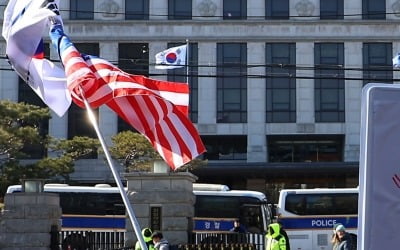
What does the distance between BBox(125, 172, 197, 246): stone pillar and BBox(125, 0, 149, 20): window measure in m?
38.9

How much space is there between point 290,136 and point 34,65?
49370mm

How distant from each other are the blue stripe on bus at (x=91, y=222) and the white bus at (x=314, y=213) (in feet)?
22.0

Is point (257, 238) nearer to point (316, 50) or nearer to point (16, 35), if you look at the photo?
point (16, 35)

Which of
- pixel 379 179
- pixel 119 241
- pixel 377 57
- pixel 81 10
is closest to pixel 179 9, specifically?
pixel 81 10

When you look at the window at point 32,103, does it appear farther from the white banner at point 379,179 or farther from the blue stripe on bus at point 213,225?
the white banner at point 379,179

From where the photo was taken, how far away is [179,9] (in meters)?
59.6

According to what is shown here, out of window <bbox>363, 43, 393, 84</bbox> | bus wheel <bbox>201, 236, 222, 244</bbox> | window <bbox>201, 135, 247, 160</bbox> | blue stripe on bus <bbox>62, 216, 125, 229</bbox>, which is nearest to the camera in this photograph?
bus wheel <bbox>201, 236, 222, 244</bbox>

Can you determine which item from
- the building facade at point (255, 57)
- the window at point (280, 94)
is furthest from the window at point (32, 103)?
the window at point (280, 94)

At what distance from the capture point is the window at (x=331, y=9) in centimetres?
5925

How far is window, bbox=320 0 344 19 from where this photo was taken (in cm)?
5925

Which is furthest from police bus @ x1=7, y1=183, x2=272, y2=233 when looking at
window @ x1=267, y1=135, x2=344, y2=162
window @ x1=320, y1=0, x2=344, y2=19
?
window @ x1=320, y1=0, x2=344, y2=19

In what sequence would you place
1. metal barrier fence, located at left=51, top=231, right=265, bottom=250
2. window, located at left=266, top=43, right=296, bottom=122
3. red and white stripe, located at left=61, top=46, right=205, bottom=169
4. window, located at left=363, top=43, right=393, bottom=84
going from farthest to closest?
1. window, located at left=266, top=43, right=296, bottom=122
2. window, located at left=363, top=43, right=393, bottom=84
3. metal barrier fence, located at left=51, top=231, right=265, bottom=250
4. red and white stripe, located at left=61, top=46, right=205, bottom=169

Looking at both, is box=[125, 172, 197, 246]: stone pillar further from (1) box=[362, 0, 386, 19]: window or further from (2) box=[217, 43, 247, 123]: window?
(1) box=[362, 0, 386, 19]: window

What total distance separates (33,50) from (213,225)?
72.6 feet
